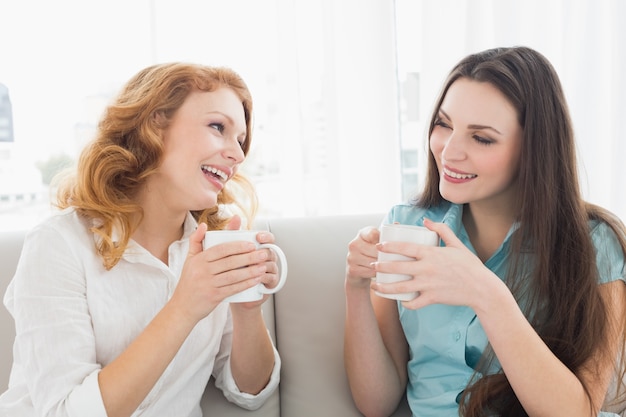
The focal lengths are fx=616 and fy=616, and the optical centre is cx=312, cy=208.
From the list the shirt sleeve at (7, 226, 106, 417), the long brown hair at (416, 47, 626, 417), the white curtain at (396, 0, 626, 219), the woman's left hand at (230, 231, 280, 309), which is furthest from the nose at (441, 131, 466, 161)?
the white curtain at (396, 0, 626, 219)

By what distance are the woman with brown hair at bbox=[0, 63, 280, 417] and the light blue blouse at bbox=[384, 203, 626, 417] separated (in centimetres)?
34

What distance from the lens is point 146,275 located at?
51.9 inches

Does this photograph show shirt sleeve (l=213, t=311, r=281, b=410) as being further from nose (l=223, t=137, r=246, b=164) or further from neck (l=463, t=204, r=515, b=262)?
neck (l=463, t=204, r=515, b=262)

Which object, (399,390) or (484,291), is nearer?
(484,291)

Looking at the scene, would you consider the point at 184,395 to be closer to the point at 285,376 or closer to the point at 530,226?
the point at 285,376

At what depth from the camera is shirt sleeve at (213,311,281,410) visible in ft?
4.77

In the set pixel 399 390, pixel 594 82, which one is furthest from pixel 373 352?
pixel 594 82

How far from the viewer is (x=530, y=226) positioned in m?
1.31

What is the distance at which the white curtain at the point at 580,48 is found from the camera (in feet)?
7.43

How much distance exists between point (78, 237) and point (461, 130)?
823mm

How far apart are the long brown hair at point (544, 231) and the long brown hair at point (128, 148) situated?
64cm

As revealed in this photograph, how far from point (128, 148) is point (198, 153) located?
0.58 feet

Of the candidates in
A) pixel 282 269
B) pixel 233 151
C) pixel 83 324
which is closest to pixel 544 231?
pixel 282 269

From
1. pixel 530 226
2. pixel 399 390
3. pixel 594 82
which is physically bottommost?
pixel 399 390
